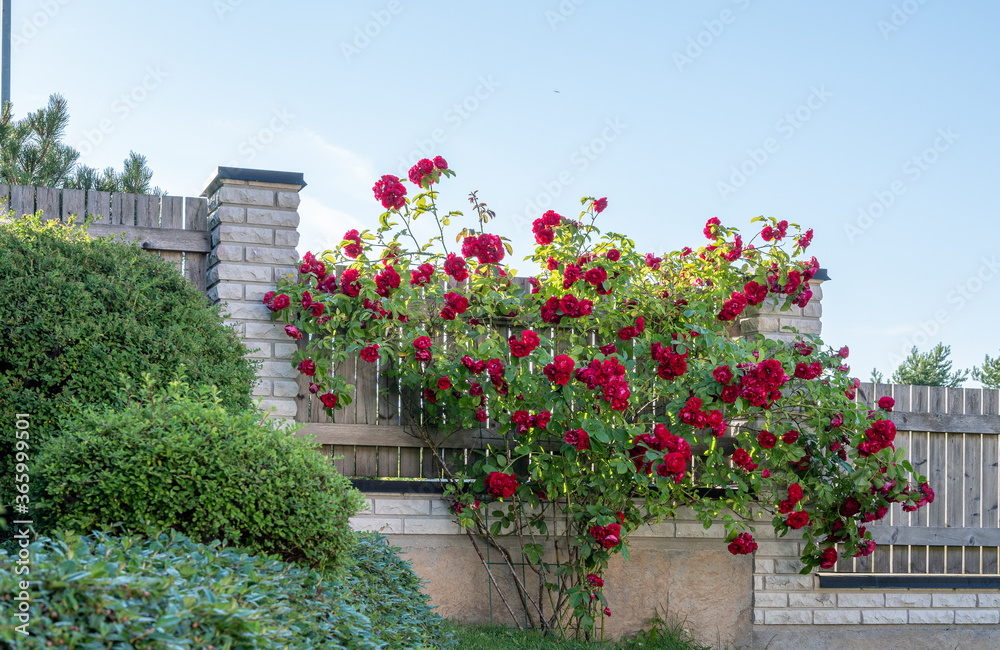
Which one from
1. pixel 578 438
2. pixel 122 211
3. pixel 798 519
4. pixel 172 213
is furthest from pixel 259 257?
pixel 798 519

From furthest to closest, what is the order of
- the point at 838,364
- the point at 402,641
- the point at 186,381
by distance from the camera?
1. the point at 838,364
2. the point at 186,381
3. the point at 402,641

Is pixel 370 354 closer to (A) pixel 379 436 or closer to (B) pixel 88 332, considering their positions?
(A) pixel 379 436

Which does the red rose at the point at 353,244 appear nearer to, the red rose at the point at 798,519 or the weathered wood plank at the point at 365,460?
the weathered wood plank at the point at 365,460

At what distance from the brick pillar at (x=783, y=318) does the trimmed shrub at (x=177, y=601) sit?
11.6 feet

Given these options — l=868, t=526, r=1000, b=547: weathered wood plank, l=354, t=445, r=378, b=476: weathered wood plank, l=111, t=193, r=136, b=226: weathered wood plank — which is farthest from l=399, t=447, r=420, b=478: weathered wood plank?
l=868, t=526, r=1000, b=547: weathered wood plank

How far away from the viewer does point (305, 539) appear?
300cm

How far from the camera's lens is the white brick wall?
5.61m

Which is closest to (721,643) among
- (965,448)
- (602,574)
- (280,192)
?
(602,574)

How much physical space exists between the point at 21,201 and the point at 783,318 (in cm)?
500

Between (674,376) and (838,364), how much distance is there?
1460 millimetres

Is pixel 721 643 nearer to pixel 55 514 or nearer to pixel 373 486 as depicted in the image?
pixel 373 486

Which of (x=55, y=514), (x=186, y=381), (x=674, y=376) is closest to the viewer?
(x=55, y=514)

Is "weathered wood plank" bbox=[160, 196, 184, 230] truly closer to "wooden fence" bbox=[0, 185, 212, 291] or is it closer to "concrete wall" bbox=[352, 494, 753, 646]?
"wooden fence" bbox=[0, 185, 212, 291]

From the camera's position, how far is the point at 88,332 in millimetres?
3617
